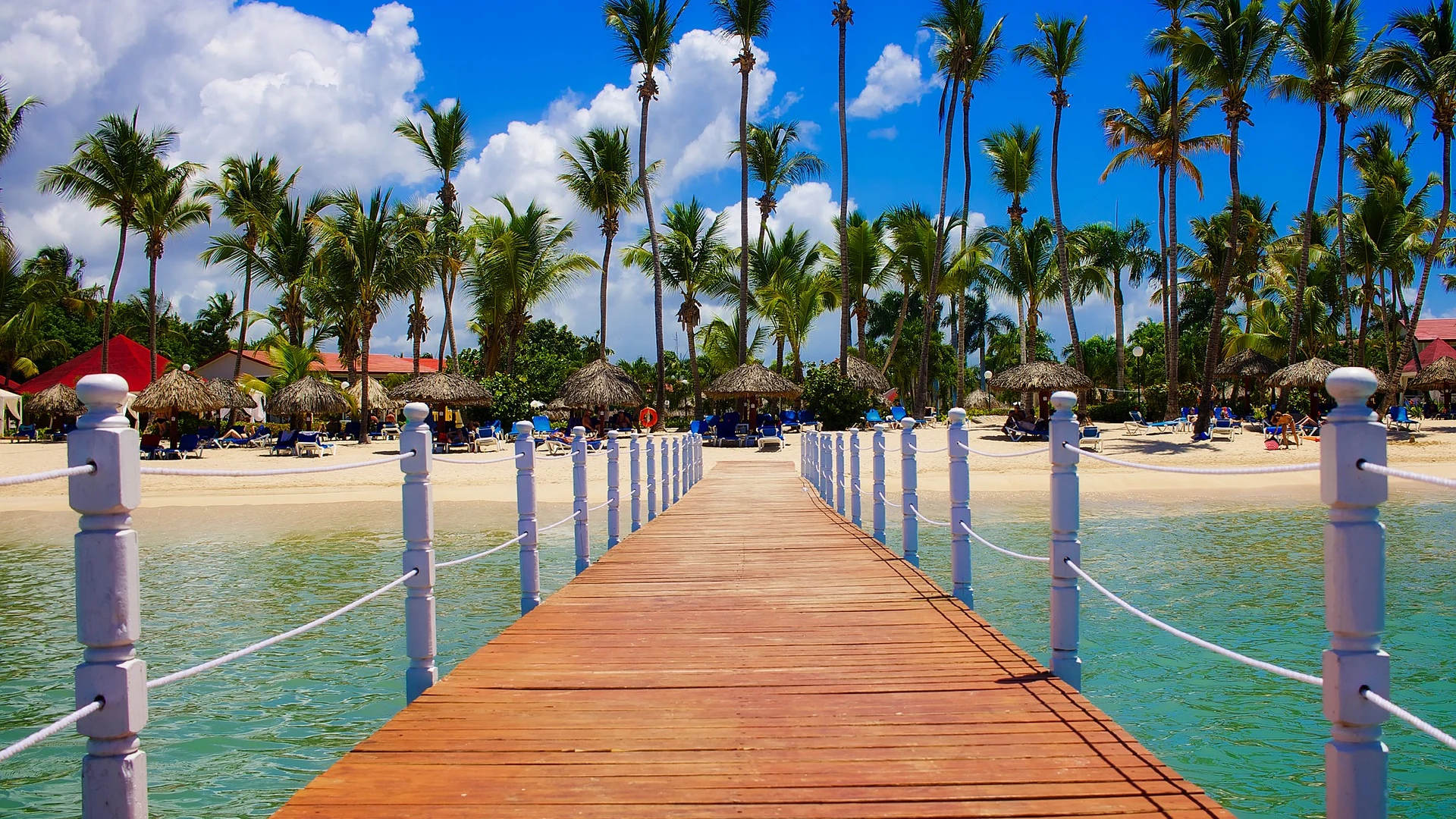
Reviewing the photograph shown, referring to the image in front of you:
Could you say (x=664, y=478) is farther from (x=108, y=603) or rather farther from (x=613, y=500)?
(x=108, y=603)

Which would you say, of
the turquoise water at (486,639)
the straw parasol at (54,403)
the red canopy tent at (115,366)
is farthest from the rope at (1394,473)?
the red canopy tent at (115,366)

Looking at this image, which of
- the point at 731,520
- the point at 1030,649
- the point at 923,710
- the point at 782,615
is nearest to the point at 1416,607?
the point at 1030,649

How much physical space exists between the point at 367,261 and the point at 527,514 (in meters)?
27.6

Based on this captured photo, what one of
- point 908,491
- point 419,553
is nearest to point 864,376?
point 908,491

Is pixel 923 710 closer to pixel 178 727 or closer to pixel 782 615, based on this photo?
pixel 782 615

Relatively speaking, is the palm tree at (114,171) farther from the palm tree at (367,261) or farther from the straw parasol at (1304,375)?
the straw parasol at (1304,375)

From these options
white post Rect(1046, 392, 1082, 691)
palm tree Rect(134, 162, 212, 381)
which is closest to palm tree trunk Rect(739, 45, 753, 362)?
palm tree Rect(134, 162, 212, 381)

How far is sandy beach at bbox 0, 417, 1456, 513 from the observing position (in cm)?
1850

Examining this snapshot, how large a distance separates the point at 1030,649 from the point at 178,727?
18.8 ft

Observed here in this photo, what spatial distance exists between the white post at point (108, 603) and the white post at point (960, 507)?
3.87 m

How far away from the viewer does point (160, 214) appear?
107 feet

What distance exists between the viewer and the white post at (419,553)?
380 centimetres

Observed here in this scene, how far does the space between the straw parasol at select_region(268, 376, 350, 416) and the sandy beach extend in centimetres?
173

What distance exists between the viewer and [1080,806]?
8.25 ft
